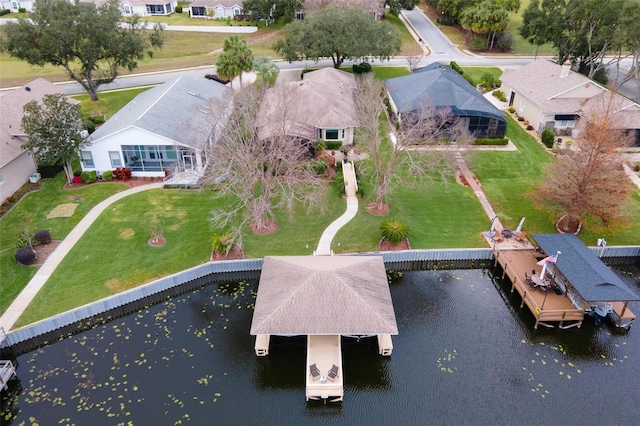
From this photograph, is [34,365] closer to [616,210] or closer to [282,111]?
[282,111]

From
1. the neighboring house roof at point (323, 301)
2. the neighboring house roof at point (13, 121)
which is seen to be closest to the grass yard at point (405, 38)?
the neighboring house roof at point (13, 121)

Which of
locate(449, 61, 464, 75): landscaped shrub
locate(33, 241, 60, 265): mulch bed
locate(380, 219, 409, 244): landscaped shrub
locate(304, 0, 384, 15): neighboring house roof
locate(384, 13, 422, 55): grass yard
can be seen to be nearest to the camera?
locate(33, 241, 60, 265): mulch bed

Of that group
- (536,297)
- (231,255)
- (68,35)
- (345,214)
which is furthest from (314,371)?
(68,35)

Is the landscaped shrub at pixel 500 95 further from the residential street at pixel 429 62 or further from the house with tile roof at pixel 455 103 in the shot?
the residential street at pixel 429 62

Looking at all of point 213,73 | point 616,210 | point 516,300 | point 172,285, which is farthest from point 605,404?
point 213,73

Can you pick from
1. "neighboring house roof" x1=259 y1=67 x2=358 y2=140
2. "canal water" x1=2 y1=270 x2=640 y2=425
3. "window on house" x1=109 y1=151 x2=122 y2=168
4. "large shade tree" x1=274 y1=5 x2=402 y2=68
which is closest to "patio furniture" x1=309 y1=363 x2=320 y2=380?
"canal water" x1=2 y1=270 x2=640 y2=425

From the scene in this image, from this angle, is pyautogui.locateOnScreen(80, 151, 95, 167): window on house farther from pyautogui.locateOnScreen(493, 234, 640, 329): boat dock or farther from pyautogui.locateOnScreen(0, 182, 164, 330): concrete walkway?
pyautogui.locateOnScreen(493, 234, 640, 329): boat dock

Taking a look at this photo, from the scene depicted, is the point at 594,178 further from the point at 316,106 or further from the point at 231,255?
the point at 316,106
